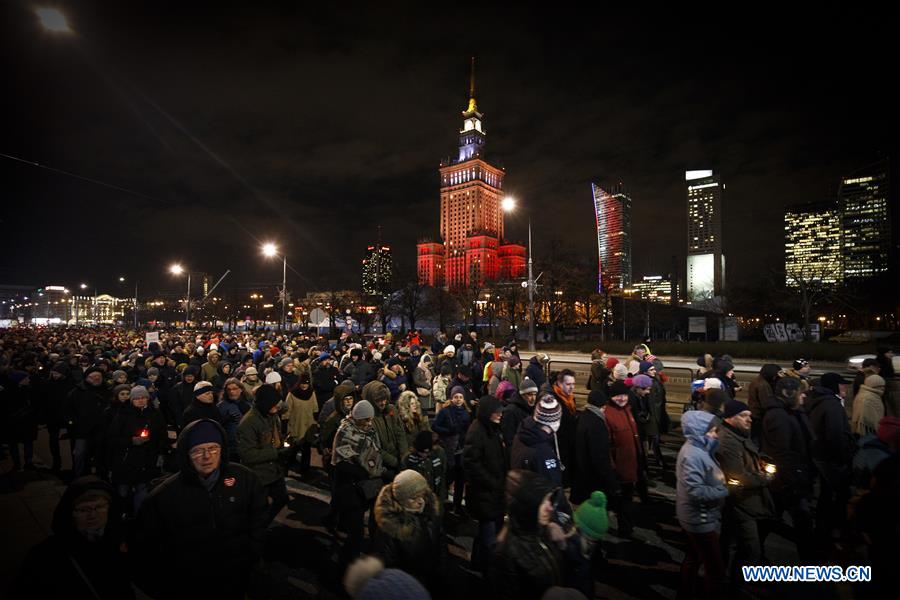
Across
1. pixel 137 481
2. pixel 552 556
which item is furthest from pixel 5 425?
pixel 552 556

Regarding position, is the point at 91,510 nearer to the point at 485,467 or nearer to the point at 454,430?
the point at 485,467

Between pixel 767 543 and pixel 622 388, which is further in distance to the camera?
pixel 622 388

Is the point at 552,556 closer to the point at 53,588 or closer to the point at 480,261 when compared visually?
the point at 53,588

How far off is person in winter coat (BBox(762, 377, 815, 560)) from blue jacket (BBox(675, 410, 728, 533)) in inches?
55.6

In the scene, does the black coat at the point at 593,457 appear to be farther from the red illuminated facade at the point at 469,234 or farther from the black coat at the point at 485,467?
the red illuminated facade at the point at 469,234

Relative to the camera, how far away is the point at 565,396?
20.2 feet

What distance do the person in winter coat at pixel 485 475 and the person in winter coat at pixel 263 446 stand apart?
2.14 meters

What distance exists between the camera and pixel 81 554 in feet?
8.15

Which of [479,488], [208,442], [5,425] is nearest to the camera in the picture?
[208,442]

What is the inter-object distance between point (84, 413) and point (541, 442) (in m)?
7.04

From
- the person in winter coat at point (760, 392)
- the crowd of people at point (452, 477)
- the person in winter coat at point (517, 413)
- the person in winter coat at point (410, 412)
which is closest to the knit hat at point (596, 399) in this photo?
the crowd of people at point (452, 477)

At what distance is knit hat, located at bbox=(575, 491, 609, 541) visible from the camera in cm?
268

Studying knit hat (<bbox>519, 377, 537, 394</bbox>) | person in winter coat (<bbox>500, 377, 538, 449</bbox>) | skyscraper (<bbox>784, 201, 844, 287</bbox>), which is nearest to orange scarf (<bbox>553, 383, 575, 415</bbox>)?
person in winter coat (<bbox>500, 377, 538, 449</bbox>)

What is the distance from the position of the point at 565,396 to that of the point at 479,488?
2160 mm
